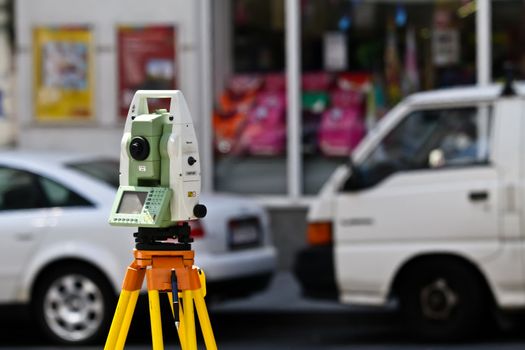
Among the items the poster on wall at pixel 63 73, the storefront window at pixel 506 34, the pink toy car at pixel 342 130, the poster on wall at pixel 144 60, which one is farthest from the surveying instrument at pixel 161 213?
the poster on wall at pixel 63 73

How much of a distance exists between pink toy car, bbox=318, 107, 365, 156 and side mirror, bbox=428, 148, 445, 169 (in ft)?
13.3

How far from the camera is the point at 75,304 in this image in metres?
9.96

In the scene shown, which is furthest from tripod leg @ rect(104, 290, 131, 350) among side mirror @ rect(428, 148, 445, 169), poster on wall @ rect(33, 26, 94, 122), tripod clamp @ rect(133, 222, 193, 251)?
poster on wall @ rect(33, 26, 94, 122)

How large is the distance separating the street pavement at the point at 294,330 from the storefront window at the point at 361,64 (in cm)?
204

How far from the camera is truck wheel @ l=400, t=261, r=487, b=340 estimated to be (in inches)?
378

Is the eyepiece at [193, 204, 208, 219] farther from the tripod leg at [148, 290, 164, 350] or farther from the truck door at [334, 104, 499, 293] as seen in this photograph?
the truck door at [334, 104, 499, 293]

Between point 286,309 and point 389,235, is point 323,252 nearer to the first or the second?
point 389,235

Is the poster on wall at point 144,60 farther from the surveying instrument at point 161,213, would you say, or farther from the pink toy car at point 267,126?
the surveying instrument at point 161,213

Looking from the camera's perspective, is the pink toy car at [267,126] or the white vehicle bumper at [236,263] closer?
the white vehicle bumper at [236,263]

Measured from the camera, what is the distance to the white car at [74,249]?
989 centimetres

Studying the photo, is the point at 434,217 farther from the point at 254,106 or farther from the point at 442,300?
the point at 254,106

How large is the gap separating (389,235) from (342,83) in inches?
176

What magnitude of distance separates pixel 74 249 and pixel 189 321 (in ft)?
15.2

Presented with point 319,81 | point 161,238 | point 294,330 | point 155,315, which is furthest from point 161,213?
point 319,81
